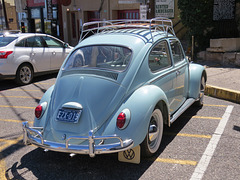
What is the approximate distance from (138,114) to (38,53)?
6.65m

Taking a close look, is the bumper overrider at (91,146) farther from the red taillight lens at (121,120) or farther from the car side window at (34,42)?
the car side window at (34,42)

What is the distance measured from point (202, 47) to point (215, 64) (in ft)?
6.11

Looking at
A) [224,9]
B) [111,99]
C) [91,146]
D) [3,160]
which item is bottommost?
[3,160]

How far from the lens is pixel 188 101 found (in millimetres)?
5262

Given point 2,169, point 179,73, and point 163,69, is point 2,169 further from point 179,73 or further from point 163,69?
point 179,73

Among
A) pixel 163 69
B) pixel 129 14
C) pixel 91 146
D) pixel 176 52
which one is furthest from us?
pixel 129 14

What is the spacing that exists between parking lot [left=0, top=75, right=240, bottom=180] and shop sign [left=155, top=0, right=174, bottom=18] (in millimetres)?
11384

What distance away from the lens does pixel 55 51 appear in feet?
32.2

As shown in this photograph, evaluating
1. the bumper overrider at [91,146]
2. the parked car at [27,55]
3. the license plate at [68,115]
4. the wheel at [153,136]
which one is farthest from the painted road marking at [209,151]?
the parked car at [27,55]

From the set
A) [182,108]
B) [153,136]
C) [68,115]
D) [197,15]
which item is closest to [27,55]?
[182,108]

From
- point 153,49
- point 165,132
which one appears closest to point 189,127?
point 165,132

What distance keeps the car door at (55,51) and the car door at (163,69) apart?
5878 millimetres

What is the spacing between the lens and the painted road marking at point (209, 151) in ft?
11.3

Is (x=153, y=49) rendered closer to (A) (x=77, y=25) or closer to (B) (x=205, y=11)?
(B) (x=205, y=11)
